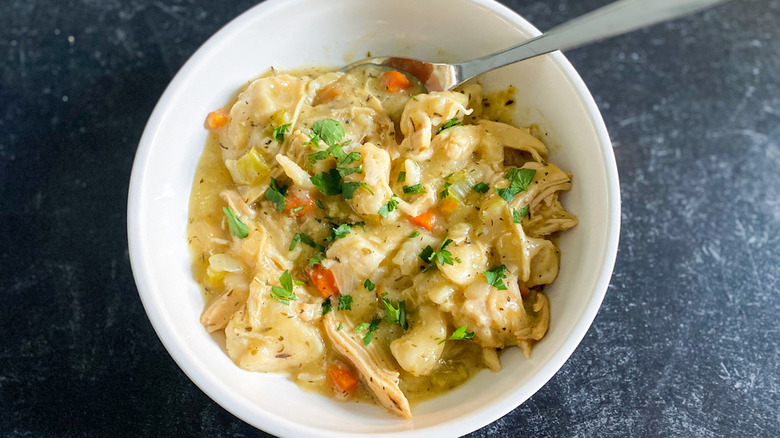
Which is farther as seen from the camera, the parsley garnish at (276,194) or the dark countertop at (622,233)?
the dark countertop at (622,233)

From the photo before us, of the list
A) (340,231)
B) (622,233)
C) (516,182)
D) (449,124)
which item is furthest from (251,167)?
(622,233)

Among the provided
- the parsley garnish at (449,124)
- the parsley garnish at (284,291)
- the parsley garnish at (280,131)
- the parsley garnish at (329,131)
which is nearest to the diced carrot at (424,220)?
the parsley garnish at (449,124)

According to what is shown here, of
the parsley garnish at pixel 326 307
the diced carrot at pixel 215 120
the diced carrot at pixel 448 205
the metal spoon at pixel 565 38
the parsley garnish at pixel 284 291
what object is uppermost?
the metal spoon at pixel 565 38

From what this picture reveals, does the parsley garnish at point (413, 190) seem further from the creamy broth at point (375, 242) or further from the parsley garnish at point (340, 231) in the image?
the parsley garnish at point (340, 231)

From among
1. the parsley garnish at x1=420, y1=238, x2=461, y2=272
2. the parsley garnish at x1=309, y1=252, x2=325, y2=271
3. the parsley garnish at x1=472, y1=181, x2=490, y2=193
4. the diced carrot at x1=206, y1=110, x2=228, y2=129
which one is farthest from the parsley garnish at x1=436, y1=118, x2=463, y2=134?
the diced carrot at x1=206, y1=110, x2=228, y2=129

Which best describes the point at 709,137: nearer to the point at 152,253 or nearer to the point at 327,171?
the point at 327,171

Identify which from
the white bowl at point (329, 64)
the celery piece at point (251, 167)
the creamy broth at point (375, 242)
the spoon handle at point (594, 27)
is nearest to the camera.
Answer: the spoon handle at point (594, 27)
